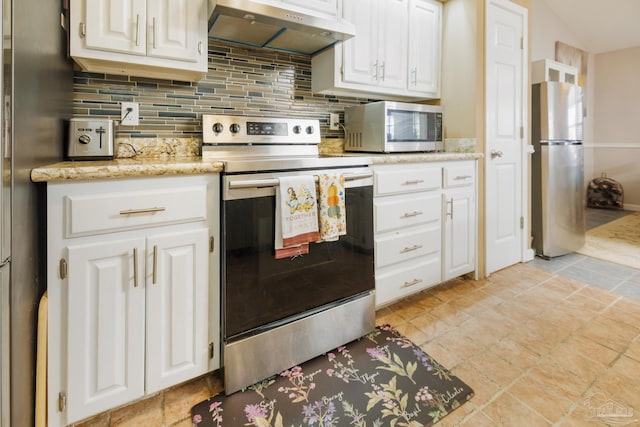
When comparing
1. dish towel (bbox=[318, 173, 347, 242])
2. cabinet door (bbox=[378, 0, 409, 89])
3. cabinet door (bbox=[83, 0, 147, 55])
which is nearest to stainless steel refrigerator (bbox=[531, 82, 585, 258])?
cabinet door (bbox=[378, 0, 409, 89])

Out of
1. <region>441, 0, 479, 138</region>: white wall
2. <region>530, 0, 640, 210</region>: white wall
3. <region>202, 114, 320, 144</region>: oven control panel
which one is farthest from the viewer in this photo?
<region>530, 0, 640, 210</region>: white wall

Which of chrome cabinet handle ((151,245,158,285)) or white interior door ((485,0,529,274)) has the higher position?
white interior door ((485,0,529,274))

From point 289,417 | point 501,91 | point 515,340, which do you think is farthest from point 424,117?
point 289,417

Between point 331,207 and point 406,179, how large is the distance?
66cm

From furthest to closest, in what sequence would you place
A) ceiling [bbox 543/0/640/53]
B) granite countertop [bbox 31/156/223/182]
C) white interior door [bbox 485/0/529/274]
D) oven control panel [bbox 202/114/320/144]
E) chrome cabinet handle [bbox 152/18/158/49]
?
ceiling [bbox 543/0/640/53] → white interior door [bbox 485/0/529/274] → oven control panel [bbox 202/114/320/144] → chrome cabinet handle [bbox 152/18/158/49] → granite countertop [bbox 31/156/223/182]

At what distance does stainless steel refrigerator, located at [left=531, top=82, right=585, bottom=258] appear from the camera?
297 centimetres

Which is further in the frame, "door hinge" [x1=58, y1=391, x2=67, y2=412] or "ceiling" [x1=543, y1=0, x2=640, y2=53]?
"ceiling" [x1=543, y1=0, x2=640, y2=53]

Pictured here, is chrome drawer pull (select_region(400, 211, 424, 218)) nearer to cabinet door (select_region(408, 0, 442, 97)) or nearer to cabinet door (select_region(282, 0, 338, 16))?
cabinet door (select_region(408, 0, 442, 97))

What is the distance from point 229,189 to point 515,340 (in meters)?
1.63

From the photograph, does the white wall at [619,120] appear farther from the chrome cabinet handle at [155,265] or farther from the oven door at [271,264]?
the chrome cabinet handle at [155,265]

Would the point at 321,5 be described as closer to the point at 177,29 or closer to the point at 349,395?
the point at 177,29

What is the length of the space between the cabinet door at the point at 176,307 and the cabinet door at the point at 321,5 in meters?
1.38

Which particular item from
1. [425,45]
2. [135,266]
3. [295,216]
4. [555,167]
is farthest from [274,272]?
[555,167]

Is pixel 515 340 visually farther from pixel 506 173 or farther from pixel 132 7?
pixel 132 7
